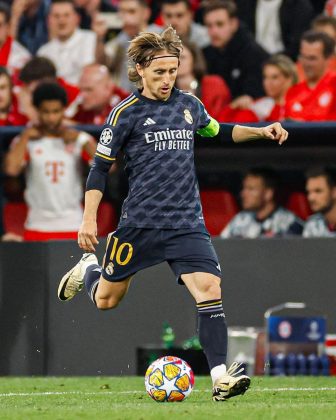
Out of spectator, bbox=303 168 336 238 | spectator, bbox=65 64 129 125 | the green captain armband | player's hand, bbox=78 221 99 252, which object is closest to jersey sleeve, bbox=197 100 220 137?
the green captain armband

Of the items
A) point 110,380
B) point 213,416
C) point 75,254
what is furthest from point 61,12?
point 213,416

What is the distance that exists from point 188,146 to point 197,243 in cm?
59

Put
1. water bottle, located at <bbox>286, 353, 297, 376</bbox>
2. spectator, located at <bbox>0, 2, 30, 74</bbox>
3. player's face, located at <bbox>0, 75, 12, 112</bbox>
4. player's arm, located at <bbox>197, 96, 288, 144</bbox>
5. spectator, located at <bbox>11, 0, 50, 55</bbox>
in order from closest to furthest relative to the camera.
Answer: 1. player's arm, located at <bbox>197, 96, 288, 144</bbox>
2. water bottle, located at <bbox>286, 353, 297, 376</bbox>
3. player's face, located at <bbox>0, 75, 12, 112</bbox>
4. spectator, located at <bbox>0, 2, 30, 74</bbox>
5. spectator, located at <bbox>11, 0, 50, 55</bbox>

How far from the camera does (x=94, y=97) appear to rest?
12828 millimetres

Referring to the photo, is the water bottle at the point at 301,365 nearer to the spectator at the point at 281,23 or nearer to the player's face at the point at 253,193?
the player's face at the point at 253,193

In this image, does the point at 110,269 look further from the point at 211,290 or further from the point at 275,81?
the point at 275,81

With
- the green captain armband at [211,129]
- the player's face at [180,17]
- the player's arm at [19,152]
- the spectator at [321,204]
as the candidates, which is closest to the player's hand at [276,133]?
the green captain armband at [211,129]

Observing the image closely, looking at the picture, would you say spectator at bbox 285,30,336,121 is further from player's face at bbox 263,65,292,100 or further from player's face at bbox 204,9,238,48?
player's face at bbox 204,9,238,48

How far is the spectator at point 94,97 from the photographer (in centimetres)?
1277

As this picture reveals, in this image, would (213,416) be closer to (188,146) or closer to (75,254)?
(188,146)

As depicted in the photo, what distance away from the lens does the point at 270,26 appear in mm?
13648

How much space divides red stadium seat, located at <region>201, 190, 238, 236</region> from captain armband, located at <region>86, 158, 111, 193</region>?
4.78 meters

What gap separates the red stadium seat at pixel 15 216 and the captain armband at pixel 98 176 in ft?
15.6

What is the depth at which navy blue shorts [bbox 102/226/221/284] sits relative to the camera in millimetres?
7445
